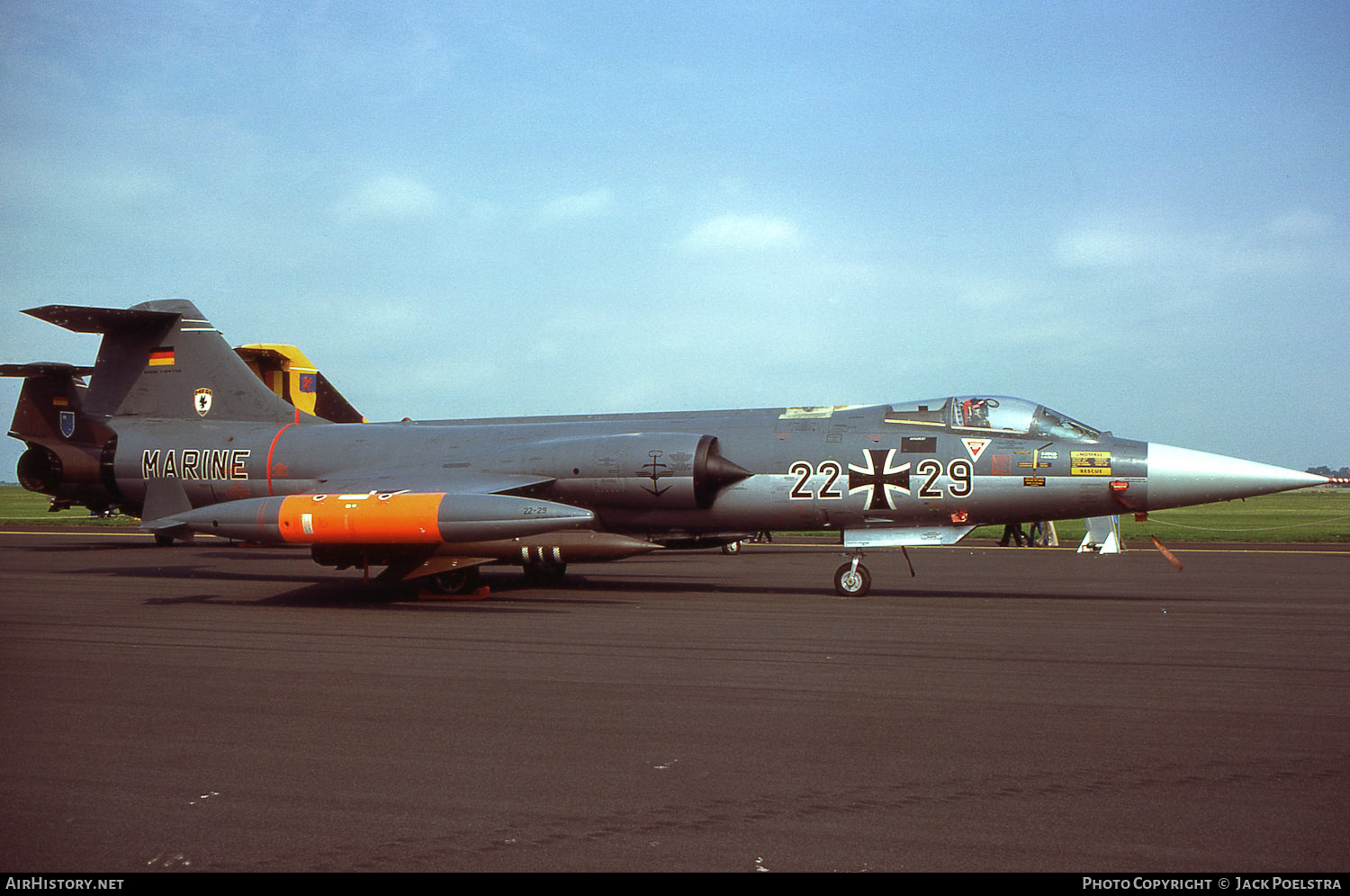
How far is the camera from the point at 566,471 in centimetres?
1505

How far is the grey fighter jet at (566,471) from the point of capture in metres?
13.4

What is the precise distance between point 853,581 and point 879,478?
1533mm

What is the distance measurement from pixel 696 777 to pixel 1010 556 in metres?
20.1

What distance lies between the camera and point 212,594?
14766 mm

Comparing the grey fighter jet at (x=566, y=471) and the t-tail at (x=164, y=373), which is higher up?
the t-tail at (x=164, y=373)

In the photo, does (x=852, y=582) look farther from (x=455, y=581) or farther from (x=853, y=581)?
(x=455, y=581)

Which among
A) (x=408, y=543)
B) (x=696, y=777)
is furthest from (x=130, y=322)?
(x=696, y=777)

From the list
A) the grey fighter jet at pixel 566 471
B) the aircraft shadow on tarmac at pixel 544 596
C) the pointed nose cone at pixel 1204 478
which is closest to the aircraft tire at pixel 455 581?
the grey fighter jet at pixel 566 471

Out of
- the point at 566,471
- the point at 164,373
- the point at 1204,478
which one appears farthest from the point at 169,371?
the point at 1204,478

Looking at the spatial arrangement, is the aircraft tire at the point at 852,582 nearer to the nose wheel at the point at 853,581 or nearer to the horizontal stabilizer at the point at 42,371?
the nose wheel at the point at 853,581

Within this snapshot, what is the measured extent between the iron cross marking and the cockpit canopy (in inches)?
25.9

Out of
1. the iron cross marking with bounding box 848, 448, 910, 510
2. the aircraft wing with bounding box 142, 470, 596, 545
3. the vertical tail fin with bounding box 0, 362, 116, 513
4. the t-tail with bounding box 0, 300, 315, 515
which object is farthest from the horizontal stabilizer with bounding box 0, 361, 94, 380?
the iron cross marking with bounding box 848, 448, 910, 510

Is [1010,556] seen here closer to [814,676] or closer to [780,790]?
[814,676]

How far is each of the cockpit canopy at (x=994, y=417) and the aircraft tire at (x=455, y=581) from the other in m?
6.61
